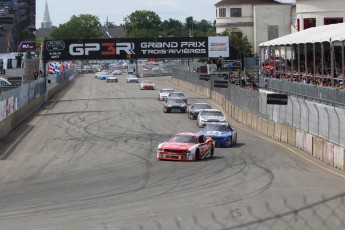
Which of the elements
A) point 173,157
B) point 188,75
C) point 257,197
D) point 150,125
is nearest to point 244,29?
point 188,75

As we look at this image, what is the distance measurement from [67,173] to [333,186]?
972 cm

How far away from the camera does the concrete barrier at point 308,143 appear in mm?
31984

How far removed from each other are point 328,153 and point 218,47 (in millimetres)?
43016

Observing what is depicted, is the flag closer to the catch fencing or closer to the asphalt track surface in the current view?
the catch fencing

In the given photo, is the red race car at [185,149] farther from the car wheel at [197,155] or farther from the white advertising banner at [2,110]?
the white advertising banner at [2,110]

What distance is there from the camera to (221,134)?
116ft

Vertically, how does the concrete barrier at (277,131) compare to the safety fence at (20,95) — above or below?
below

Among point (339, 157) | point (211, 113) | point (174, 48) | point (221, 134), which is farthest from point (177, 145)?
point (174, 48)

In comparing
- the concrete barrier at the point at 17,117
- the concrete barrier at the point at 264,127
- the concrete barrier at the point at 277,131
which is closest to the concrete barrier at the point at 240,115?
the concrete barrier at the point at 264,127

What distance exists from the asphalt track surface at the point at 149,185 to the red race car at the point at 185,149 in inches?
17.8

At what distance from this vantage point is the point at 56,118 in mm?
53000

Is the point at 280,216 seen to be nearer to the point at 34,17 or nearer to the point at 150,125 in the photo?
the point at 150,125

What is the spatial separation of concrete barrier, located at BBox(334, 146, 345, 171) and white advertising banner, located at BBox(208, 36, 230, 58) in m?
44.0

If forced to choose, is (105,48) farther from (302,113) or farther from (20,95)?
(302,113)
